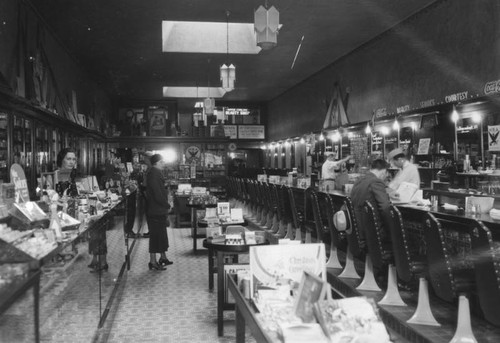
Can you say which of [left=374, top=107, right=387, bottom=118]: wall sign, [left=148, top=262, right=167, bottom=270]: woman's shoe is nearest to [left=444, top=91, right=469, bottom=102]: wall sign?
[left=374, top=107, right=387, bottom=118]: wall sign

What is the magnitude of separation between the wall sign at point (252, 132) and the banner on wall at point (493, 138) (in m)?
16.4

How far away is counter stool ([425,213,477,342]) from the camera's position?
3.56m

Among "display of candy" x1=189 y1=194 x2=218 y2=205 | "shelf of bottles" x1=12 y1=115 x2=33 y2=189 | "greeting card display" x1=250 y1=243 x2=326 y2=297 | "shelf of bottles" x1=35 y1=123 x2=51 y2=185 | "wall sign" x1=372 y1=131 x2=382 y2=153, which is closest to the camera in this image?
"greeting card display" x1=250 y1=243 x2=326 y2=297

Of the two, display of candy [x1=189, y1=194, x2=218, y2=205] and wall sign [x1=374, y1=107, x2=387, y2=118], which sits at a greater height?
wall sign [x1=374, y1=107, x2=387, y2=118]

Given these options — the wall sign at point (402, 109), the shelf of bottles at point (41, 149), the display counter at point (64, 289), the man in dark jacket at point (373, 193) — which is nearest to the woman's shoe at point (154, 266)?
the display counter at point (64, 289)

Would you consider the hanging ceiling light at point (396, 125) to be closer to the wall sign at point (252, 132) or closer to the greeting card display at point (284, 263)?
the greeting card display at point (284, 263)

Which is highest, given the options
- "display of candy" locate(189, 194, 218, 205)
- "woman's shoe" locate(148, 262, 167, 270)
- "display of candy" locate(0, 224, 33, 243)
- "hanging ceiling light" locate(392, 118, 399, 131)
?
"hanging ceiling light" locate(392, 118, 399, 131)

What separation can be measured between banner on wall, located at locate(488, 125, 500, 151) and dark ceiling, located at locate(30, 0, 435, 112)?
285cm

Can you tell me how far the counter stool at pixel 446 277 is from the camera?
3.56 meters

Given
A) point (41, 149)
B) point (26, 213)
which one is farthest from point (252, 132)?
point (26, 213)

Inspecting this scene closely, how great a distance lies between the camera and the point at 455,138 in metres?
8.15

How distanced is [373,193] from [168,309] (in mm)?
2476

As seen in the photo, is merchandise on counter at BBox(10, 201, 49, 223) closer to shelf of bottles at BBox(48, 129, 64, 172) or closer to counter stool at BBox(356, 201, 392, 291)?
counter stool at BBox(356, 201, 392, 291)

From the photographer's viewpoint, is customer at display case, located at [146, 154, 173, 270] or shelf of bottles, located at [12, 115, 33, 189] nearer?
shelf of bottles, located at [12, 115, 33, 189]
